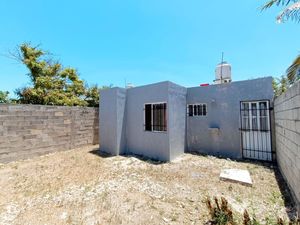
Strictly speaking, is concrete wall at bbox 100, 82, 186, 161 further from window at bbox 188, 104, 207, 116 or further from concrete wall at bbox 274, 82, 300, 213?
concrete wall at bbox 274, 82, 300, 213

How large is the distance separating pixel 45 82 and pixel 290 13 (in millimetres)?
→ 12262

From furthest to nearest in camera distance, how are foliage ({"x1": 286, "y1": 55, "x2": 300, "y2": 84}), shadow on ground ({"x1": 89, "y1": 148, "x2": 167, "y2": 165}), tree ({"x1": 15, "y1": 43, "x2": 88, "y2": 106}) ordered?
tree ({"x1": 15, "y1": 43, "x2": 88, "y2": 106})
shadow on ground ({"x1": 89, "y1": 148, "x2": 167, "y2": 165})
foliage ({"x1": 286, "y1": 55, "x2": 300, "y2": 84})

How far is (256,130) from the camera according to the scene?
6.08 metres

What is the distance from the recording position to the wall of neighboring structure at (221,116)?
6.05 meters

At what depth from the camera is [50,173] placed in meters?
5.02

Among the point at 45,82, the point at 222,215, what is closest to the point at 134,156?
the point at 222,215

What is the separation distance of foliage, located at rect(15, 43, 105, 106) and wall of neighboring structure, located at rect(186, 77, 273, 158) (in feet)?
26.3

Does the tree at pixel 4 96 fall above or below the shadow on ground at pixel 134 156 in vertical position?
above

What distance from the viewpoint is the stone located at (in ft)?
13.4

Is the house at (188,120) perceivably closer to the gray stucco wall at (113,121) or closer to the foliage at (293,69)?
the gray stucco wall at (113,121)

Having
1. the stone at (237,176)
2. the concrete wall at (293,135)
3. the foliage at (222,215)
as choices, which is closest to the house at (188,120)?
the stone at (237,176)

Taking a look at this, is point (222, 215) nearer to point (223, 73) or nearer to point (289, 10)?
point (289, 10)

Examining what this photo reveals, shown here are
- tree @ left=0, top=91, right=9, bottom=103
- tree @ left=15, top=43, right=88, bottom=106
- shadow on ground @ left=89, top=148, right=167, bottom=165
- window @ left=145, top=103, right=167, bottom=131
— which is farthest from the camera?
tree @ left=15, top=43, right=88, bottom=106

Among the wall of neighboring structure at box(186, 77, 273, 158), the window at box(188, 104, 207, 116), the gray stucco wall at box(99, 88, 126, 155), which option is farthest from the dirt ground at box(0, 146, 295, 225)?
the window at box(188, 104, 207, 116)
